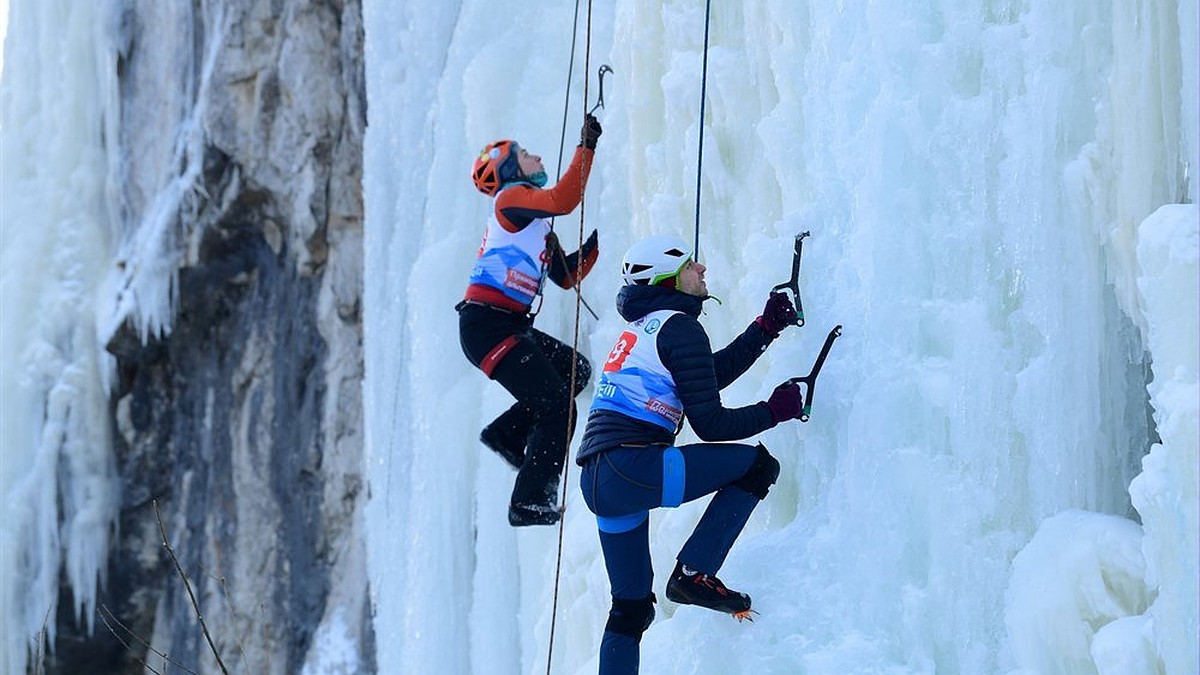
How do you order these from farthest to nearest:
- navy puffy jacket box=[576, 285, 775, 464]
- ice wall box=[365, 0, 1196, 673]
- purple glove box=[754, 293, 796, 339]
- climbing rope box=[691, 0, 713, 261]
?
climbing rope box=[691, 0, 713, 261]
purple glove box=[754, 293, 796, 339]
navy puffy jacket box=[576, 285, 775, 464]
ice wall box=[365, 0, 1196, 673]

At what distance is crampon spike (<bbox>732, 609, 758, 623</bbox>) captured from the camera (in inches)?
150

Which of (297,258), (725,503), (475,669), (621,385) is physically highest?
(297,258)

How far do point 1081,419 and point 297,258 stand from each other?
713 cm

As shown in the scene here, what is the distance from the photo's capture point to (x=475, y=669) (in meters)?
6.22

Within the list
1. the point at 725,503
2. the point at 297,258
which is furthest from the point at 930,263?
the point at 297,258

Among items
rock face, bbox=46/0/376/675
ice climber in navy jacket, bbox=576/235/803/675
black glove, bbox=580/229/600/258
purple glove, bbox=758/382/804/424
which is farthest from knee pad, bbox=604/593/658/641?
rock face, bbox=46/0/376/675

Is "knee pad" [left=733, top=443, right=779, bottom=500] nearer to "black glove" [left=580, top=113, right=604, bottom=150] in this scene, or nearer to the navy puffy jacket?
the navy puffy jacket

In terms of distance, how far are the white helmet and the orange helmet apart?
4.32 ft

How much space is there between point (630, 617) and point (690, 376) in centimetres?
72

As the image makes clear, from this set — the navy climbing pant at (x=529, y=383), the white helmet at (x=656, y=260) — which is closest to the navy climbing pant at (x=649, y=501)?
the white helmet at (x=656, y=260)

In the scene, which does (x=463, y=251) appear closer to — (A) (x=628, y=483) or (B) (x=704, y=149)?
(B) (x=704, y=149)

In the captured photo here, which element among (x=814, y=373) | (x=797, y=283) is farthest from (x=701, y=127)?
(x=814, y=373)

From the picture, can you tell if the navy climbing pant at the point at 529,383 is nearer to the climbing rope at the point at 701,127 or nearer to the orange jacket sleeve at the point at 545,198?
the orange jacket sleeve at the point at 545,198

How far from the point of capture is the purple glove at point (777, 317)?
12.8 feet
